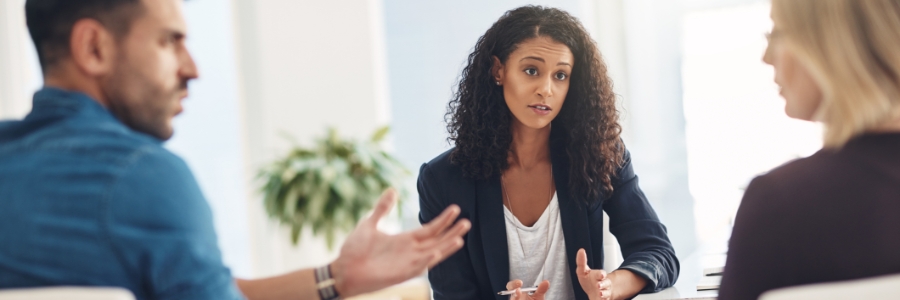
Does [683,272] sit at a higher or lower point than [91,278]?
lower

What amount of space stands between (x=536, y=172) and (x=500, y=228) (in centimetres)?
24

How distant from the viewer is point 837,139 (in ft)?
3.36

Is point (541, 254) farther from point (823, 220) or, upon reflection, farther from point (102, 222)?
point (102, 222)

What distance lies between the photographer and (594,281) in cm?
177

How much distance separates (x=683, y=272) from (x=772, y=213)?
1.12 m

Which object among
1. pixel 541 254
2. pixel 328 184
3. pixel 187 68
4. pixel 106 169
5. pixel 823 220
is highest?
pixel 187 68

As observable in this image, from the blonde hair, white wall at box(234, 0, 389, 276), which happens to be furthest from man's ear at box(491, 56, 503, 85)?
white wall at box(234, 0, 389, 276)

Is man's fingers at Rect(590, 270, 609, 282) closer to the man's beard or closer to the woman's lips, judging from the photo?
the woman's lips

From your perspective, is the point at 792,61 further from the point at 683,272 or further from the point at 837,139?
the point at 683,272

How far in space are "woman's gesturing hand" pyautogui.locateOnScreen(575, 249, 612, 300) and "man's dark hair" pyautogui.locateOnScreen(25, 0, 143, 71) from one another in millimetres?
1109

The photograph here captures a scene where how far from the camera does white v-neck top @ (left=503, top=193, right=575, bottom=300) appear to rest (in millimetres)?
2059

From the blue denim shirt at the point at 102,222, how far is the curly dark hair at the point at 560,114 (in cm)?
119

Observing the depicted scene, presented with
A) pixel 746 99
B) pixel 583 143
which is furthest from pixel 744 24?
pixel 583 143

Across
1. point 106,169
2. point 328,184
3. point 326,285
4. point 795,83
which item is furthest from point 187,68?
point 328,184
